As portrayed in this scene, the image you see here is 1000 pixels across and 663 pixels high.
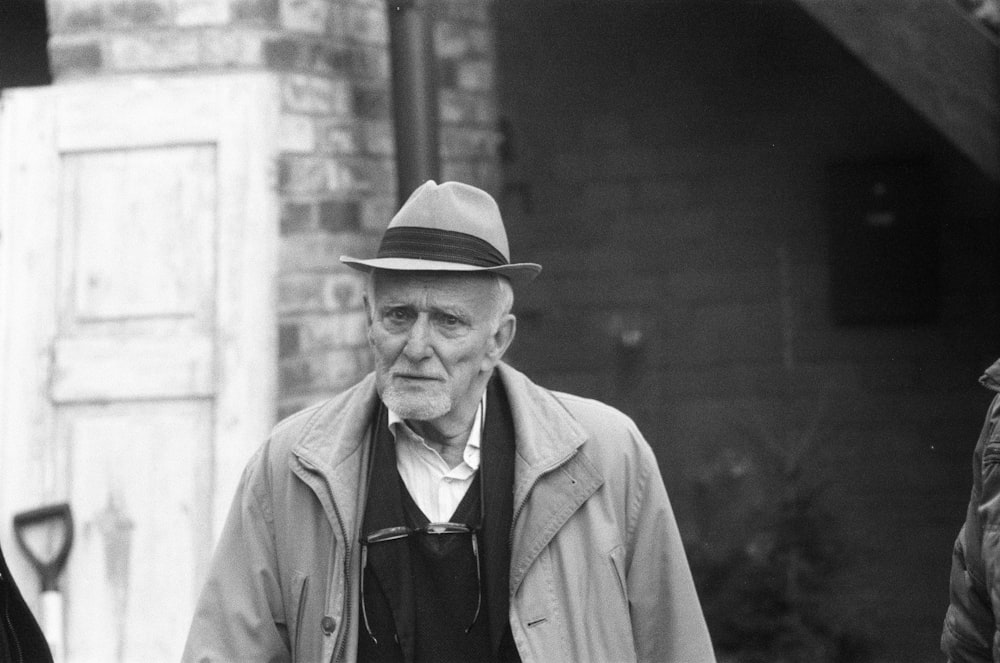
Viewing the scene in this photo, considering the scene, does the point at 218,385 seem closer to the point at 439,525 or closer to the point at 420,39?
the point at 420,39

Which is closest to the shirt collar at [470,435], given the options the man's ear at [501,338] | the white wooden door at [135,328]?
the man's ear at [501,338]

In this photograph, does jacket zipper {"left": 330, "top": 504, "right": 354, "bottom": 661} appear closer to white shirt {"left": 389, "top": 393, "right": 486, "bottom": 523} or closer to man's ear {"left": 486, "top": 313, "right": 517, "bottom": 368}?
white shirt {"left": 389, "top": 393, "right": 486, "bottom": 523}

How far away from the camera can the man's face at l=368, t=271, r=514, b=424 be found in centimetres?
285

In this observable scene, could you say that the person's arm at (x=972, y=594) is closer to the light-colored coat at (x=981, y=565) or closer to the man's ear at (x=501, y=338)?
the light-colored coat at (x=981, y=565)

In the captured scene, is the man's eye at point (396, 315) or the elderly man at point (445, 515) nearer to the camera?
the elderly man at point (445, 515)

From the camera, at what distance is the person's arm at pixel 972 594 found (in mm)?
2584

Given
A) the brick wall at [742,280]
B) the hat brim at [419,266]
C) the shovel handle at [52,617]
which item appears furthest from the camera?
the brick wall at [742,280]

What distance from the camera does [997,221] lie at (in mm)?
5301

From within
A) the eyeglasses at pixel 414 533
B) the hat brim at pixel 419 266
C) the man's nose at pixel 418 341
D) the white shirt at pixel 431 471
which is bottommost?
the eyeglasses at pixel 414 533

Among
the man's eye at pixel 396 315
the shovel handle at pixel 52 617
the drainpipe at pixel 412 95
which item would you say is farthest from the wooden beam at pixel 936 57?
the shovel handle at pixel 52 617

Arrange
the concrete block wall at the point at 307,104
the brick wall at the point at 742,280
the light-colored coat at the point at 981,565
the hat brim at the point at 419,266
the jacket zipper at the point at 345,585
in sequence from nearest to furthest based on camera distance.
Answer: the light-colored coat at the point at 981,565 → the jacket zipper at the point at 345,585 → the hat brim at the point at 419,266 → the concrete block wall at the point at 307,104 → the brick wall at the point at 742,280

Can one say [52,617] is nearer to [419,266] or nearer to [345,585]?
[345,585]

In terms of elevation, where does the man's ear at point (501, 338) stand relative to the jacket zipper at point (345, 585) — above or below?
above

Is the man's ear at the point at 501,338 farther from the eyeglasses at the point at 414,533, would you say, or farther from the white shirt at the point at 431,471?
the eyeglasses at the point at 414,533
